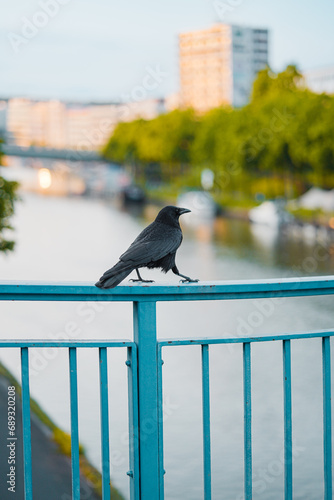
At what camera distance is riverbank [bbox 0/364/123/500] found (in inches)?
181

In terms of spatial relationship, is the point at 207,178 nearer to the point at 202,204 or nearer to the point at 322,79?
Answer: the point at 202,204

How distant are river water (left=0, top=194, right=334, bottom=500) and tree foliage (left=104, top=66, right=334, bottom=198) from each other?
651cm

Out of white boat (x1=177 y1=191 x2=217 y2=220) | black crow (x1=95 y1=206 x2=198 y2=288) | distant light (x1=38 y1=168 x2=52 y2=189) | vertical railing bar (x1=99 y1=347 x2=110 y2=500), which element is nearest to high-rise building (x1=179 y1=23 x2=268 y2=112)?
distant light (x1=38 y1=168 x2=52 y2=189)

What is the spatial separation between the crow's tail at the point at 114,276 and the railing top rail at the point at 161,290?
37 millimetres

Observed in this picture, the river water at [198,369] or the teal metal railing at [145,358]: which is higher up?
the teal metal railing at [145,358]

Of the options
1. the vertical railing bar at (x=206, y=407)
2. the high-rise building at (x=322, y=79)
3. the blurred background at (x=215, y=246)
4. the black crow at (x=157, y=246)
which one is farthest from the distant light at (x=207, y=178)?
the vertical railing bar at (x=206, y=407)

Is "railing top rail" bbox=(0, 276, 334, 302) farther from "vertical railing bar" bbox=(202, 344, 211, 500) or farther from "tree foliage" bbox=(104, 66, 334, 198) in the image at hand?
"tree foliage" bbox=(104, 66, 334, 198)

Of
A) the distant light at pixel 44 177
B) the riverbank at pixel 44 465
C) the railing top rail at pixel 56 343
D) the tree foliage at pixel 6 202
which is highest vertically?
the distant light at pixel 44 177

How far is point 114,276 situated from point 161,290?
0.49ft

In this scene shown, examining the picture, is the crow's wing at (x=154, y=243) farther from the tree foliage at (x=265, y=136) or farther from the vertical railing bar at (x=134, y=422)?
the tree foliage at (x=265, y=136)

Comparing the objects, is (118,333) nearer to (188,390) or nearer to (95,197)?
(188,390)

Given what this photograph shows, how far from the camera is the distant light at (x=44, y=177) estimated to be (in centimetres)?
11925

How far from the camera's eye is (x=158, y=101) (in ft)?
484

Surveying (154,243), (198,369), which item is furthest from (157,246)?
(198,369)
